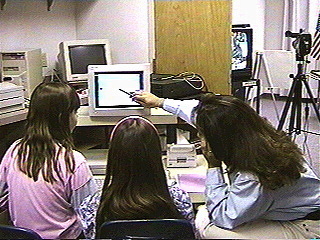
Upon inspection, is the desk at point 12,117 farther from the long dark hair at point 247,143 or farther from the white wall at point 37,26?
the long dark hair at point 247,143

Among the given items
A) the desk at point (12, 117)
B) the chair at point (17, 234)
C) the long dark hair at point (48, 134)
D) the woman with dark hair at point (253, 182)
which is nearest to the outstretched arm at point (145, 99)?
the long dark hair at point (48, 134)

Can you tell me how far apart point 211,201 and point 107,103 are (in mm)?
814

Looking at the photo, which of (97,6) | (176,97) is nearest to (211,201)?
(176,97)

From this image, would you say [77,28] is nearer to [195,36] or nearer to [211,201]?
[195,36]

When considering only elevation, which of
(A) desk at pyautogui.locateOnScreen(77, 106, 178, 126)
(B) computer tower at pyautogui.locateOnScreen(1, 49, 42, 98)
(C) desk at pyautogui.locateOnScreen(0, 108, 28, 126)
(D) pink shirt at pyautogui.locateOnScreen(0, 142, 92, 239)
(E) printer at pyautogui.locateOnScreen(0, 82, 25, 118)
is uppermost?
(B) computer tower at pyautogui.locateOnScreen(1, 49, 42, 98)

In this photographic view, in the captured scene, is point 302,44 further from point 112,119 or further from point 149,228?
point 149,228

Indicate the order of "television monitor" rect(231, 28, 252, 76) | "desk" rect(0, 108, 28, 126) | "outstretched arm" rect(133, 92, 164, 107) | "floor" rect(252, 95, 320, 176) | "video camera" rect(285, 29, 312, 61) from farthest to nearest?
"television monitor" rect(231, 28, 252, 76) → "floor" rect(252, 95, 320, 176) → "video camera" rect(285, 29, 312, 61) → "desk" rect(0, 108, 28, 126) → "outstretched arm" rect(133, 92, 164, 107)

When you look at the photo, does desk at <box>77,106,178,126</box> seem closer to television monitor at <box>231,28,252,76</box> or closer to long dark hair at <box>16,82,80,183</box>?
long dark hair at <box>16,82,80,183</box>

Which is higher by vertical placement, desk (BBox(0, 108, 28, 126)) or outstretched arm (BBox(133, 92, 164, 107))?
outstretched arm (BBox(133, 92, 164, 107))

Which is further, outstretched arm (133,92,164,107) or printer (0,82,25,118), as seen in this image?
printer (0,82,25,118)

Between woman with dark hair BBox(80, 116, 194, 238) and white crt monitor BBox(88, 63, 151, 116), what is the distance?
0.56 metres

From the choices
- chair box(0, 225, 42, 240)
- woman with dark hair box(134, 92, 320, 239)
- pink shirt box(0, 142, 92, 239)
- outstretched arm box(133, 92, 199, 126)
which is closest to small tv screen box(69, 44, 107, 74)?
outstretched arm box(133, 92, 199, 126)

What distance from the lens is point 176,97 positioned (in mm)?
2643

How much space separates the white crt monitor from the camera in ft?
6.91
